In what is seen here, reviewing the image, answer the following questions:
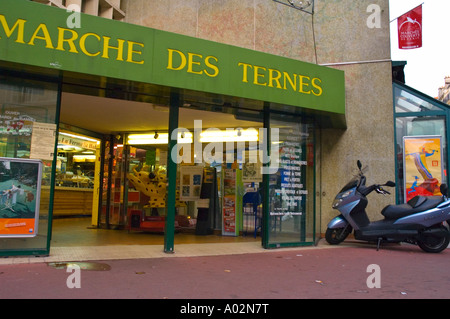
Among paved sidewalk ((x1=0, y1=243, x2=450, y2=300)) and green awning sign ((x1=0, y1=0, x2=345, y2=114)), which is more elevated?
green awning sign ((x1=0, y1=0, x2=345, y2=114))

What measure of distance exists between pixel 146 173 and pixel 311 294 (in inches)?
275

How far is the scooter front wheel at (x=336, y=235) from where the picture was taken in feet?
28.2

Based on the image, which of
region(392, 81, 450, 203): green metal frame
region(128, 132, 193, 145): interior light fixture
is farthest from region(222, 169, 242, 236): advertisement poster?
region(392, 81, 450, 203): green metal frame

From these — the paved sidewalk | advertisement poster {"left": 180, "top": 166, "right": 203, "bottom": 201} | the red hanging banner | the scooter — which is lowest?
the paved sidewalk

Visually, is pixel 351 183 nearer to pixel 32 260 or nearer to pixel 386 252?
pixel 386 252

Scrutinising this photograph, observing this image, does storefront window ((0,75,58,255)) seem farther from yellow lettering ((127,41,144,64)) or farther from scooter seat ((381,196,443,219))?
scooter seat ((381,196,443,219))

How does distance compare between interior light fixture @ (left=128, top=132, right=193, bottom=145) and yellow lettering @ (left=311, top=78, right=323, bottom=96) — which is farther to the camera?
interior light fixture @ (left=128, top=132, right=193, bottom=145)

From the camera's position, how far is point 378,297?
461 centimetres

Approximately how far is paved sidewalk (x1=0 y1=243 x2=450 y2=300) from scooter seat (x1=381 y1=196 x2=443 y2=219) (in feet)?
2.93

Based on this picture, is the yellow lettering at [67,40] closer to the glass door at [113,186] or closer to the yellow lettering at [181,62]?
A: the yellow lettering at [181,62]

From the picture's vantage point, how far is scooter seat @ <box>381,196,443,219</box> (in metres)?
7.88

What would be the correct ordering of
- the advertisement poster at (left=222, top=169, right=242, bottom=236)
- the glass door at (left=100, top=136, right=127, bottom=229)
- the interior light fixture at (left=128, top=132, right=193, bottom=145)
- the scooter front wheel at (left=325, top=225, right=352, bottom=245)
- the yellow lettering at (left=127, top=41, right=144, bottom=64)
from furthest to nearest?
the interior light fixture at (left=128, top=132, right=193, bottom=145)
the glass door at (left=100, top=136, right=127, bottom=229)
the advertisement poster at (left=222, top=169, right=242, bottom=236)
the scooter front wheel at (left=325, top=225, right=352, bottom=245)
the yellow lettering at (left=127, top=41, right=144, bottom=64)

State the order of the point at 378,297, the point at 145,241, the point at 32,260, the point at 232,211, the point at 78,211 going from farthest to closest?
the point at 78,211
the point at 232,211
the point at 145,241
the point at 32,260
the point at 378,297

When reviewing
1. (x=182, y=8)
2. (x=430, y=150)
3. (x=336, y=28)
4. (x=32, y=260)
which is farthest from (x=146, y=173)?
(x=430, y=150)
